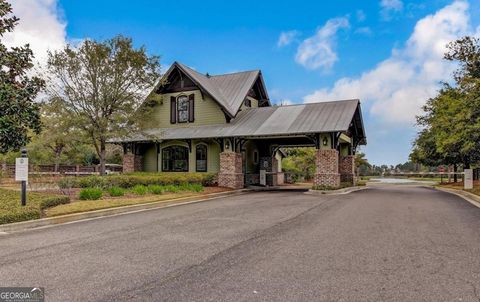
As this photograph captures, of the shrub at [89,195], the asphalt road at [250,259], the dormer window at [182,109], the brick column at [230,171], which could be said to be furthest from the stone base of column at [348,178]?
the shrub at [89,195]

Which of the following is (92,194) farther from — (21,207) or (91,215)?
(21,207)

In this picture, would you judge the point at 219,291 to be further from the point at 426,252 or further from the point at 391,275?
the point at 426,252

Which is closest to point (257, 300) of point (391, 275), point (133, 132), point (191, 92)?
A: point (391, 275)

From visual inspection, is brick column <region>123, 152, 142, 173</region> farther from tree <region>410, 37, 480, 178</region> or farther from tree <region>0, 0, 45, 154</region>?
tree <region>410, 37, 480, 178</region>

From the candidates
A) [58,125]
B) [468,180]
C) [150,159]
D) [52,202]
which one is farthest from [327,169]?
[58,125]

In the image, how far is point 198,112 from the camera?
27.1 m

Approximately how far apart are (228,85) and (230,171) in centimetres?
870

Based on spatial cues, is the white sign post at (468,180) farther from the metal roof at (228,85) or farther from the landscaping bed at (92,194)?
the landscaping bed at (92,194)

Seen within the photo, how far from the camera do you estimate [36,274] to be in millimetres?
5477

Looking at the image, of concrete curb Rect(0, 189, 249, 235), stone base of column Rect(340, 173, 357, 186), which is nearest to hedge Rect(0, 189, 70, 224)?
concrete curb Rect(0, 189, 249, 235)

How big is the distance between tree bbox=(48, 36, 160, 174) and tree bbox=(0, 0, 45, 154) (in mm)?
4023

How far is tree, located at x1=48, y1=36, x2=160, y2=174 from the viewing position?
19.5m

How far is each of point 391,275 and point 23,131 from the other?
14.8m

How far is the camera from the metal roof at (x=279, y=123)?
22359 mm
